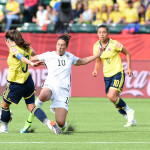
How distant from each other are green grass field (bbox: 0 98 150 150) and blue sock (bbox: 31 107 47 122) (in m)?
0.29

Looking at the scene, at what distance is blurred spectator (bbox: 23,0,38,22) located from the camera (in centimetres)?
2198

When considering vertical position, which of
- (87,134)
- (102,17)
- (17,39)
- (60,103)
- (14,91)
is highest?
(17,39)

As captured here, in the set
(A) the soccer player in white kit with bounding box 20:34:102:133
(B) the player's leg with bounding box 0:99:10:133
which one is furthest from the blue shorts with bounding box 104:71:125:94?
(B) the player's leg with bounding box 0:99:10:133

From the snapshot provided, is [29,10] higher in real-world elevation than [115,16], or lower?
higher

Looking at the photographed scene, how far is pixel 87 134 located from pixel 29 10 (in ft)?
45.6

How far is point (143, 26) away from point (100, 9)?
7.14 ft

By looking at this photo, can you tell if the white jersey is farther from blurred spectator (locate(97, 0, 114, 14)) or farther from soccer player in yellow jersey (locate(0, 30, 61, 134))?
blurred spectator (locate(97, 0, 114, 14))

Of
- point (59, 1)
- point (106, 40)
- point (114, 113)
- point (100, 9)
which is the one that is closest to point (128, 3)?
point (100, 9)

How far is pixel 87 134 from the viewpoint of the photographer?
346 inches

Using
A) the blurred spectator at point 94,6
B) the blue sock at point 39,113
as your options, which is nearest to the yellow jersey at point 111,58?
the blue sock at point 39,113

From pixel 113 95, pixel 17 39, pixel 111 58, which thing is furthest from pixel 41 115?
pixel 111 58

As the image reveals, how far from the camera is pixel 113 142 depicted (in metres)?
7.85

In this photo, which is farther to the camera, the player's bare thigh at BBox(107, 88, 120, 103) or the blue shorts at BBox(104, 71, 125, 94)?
the blue shorts at BBox(104, 71, 125, 94)

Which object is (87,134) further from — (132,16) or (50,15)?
(50,15)
